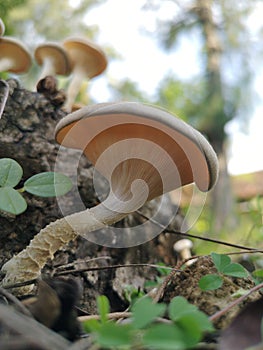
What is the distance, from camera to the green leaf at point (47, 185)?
0.76m

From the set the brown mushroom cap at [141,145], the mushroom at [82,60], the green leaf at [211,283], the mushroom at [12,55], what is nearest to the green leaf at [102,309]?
the green leaf at [211,283]

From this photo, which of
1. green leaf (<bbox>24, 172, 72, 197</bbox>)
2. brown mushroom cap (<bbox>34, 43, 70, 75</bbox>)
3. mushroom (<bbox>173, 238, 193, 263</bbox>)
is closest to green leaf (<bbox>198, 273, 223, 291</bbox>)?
green leaf (<bbox>24, 172, 72, 197</bbox>)

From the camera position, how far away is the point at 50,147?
137 cm

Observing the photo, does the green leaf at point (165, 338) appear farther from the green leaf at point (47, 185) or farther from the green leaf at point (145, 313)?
the green leaf at point (47, 185)

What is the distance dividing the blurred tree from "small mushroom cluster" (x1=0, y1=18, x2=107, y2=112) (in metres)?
6.51

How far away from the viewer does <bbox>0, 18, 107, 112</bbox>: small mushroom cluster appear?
2148mm

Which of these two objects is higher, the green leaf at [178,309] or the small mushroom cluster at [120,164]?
the small mushroom cluster at [120,164]

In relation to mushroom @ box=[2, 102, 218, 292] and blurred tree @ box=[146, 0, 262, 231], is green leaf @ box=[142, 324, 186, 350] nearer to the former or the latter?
mushroom @ box=[2, 102, 218, 292]

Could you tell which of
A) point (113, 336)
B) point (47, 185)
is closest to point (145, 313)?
point (113, 336)

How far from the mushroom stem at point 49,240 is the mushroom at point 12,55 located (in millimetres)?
1487

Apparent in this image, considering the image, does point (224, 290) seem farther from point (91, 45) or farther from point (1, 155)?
point (91, 45)

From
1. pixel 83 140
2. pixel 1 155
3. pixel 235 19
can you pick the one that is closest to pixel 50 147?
pixel 1 155

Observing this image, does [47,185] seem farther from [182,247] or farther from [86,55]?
[86,55]

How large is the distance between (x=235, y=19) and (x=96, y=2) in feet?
11.6
